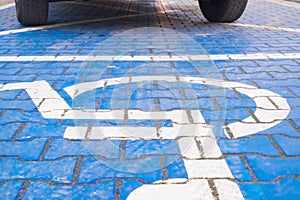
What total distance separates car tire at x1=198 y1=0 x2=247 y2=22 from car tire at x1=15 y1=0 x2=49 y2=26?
2840 millimetres

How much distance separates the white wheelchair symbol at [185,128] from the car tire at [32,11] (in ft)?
9.50

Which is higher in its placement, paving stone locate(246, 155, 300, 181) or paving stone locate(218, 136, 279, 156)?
paving stone locate(246, 155, 300, 181)

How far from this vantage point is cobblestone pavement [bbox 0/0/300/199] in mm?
2115

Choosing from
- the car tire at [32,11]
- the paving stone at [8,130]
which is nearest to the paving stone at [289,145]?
the paving stone at [8,130]

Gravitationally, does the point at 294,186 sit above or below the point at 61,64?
above

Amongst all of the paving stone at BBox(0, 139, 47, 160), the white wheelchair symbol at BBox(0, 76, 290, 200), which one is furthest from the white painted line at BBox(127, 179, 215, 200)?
the paving stone at BBox(0, 139, 47, 160)

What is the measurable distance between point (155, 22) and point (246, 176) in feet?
17.9

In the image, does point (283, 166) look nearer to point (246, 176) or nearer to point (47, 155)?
point (246, 176)

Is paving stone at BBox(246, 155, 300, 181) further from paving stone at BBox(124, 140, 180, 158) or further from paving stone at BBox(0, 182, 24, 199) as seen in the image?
paving stone at BBox(0, 182, 24, 199)

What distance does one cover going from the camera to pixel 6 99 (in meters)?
3.31

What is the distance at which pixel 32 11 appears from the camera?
20.6ft

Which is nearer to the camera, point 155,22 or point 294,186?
point 294,186

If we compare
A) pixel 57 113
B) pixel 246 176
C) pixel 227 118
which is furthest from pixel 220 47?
pixel 246 176

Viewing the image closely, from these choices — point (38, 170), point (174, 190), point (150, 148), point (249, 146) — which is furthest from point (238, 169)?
point (38, 170)
